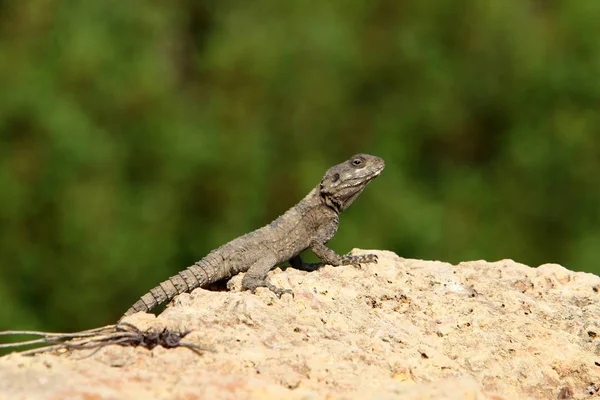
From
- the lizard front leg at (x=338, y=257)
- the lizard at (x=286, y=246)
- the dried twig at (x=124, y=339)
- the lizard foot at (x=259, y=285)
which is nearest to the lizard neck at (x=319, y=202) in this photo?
the lizard at (x=286, y=246)

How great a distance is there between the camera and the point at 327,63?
14.8 m

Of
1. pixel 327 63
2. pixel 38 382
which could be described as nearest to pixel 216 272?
pixel 38 382

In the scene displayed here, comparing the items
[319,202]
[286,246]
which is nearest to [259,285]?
[286,246]

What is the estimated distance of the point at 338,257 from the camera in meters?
5.66

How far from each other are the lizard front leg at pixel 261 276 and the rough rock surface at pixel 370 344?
0.24 feet

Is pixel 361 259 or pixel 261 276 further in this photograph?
pixel 361 259

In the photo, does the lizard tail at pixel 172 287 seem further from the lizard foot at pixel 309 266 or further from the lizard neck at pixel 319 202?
the lizard neck at pixel 319 202

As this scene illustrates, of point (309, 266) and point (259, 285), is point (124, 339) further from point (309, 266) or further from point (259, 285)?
point (309, 266)

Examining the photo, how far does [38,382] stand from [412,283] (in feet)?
7.64

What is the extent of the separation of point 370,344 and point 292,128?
11.1 metres

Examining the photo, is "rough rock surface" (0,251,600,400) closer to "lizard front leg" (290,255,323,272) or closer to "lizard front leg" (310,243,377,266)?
"lizard front leg" (310,243,377,266)

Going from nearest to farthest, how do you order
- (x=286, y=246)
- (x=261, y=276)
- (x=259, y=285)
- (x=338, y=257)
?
(x=259, y=285) < (x=261, y=276) < (x=338, y=257) < (x=286, y=246)

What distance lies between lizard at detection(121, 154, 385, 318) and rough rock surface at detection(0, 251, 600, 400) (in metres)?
0.26

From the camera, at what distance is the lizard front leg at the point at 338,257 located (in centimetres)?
531
